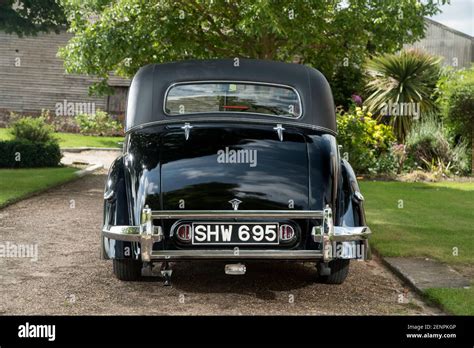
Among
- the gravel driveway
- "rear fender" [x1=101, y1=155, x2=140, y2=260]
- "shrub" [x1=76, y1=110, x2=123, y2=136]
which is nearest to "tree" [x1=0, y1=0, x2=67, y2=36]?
"shrub" [x1=76, y1=110, x2=123, y2=136]

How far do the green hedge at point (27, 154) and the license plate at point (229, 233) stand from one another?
12900 mm

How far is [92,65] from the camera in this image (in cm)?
1639

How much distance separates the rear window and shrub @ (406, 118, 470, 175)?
1224 centimetres

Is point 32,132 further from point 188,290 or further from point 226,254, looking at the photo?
point 226,254

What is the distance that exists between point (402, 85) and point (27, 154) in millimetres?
10411

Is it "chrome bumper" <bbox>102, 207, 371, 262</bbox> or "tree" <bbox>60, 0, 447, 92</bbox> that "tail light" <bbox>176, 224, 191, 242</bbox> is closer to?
"chrome bumper" <bbox>102, 207, 371, 262</bbox>

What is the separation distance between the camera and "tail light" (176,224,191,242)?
5812mm

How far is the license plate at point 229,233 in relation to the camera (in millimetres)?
5785

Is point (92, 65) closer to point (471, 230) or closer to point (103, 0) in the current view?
point (103, 0)

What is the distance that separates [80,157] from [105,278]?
613 inches

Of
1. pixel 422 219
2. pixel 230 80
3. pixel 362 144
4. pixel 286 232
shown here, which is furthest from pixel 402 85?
pixel 286 232

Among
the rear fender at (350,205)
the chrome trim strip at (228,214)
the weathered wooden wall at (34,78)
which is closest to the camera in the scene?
the chrome trim strip at (228,214)

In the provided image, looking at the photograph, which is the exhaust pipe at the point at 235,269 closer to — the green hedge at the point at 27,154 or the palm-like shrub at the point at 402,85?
the green hedge at the point at 27,154

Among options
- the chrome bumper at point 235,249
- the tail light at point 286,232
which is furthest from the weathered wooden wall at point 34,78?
the tail light at point 286,232
